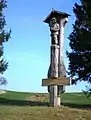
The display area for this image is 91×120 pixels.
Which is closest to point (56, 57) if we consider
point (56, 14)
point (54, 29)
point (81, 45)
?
point (54, 29)

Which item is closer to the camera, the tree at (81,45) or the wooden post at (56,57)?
the wooden post at (56,57)

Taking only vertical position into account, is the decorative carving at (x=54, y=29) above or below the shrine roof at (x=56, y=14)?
below

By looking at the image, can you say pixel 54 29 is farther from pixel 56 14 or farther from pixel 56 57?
pixel 56 57

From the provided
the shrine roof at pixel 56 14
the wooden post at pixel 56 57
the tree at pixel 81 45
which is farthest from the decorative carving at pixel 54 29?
the tree at pixel 81 45

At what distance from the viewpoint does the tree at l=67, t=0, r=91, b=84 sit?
31.4m

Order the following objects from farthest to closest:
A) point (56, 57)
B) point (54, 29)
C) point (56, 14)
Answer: point (56, 14) → point (54, 29) → point (56, 57)

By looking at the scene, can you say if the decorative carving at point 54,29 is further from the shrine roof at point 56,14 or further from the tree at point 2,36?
the tree at point 2,36

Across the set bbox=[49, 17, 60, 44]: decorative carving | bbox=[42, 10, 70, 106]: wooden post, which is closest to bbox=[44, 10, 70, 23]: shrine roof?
bbox=[42, 10, 70, 106]: wooden post

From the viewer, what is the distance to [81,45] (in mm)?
31859

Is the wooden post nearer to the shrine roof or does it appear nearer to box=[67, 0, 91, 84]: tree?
the shrine roof

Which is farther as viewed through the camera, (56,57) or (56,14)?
(56,14)

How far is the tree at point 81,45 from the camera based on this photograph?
31436mm

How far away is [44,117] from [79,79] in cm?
1858

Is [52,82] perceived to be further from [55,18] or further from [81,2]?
[81,2]
